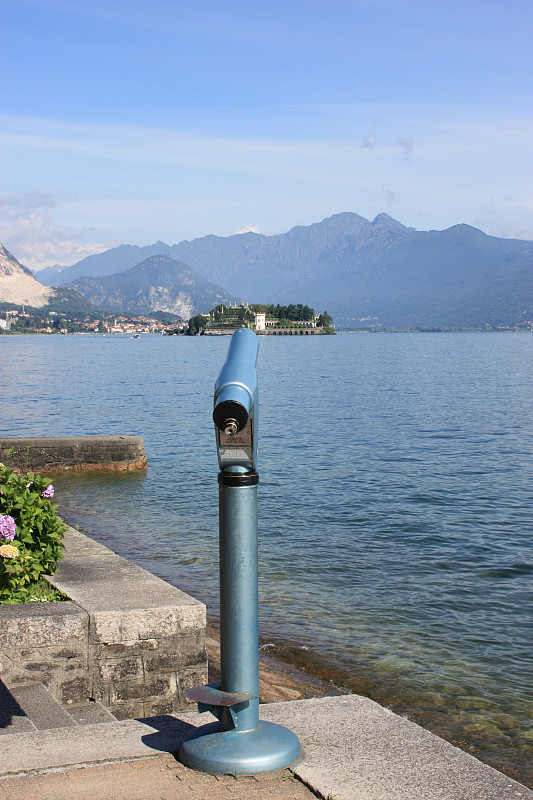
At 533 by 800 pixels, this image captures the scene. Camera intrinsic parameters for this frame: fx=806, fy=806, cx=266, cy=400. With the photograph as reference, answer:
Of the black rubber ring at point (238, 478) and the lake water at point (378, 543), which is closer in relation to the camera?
the black rubber ring at point (238, 478)

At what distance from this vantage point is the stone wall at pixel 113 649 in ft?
16.9

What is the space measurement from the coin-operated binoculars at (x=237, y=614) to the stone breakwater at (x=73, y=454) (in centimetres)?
Answer: 1579

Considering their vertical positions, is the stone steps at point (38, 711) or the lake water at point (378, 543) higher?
the stone steps at point (38, 711)

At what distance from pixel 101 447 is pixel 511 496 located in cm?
1005

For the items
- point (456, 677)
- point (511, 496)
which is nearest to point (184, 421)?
point (511, 496)

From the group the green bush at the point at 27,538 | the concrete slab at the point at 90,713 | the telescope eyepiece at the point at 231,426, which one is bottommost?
the concrete slab at the point at 90,713

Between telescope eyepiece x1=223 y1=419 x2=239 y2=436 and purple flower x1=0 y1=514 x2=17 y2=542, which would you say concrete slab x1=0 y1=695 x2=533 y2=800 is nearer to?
telescope eyepiece x1=223 y1=419 x2=239 y2=436

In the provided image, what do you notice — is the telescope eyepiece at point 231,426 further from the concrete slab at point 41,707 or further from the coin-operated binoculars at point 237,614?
the concrete slab at point 41,707

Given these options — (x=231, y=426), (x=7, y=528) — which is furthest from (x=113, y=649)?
(x=231, y=426)

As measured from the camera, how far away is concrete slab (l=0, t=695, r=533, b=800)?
Answer: 3436 mm

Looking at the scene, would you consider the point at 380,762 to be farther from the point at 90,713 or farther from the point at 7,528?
the point at 7,528

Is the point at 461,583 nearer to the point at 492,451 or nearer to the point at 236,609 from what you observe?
the point at 236,609

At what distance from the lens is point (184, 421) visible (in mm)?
34500

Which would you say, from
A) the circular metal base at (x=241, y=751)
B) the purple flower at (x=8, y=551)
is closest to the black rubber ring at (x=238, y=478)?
the circular metal base at (x=241, y=751)
